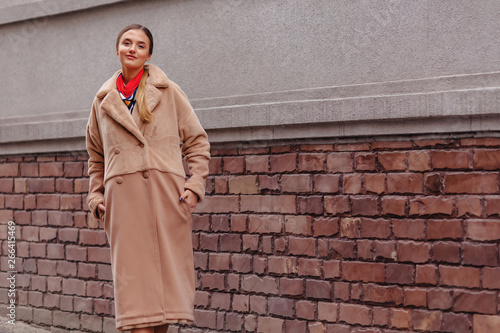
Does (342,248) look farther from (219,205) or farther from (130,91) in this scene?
(130,91)

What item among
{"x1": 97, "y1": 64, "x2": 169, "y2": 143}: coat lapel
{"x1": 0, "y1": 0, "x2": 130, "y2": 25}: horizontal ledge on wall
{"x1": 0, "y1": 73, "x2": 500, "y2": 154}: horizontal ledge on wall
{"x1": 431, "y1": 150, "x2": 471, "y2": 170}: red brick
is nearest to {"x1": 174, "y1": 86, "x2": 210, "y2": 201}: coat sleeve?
{"x1": 97, "y1": 64, "x2": 169, "y2": 143}: coat lapel

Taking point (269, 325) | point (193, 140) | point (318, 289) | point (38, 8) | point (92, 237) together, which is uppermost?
point (38, 8)

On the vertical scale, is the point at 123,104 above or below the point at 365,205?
above

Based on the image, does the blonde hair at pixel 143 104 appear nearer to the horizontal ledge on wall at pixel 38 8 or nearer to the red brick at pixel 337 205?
the red brick at pixel 337 205

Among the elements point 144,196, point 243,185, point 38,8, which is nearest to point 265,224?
point 243,185

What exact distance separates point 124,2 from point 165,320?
3582 millimetres

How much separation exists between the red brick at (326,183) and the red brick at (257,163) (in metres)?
0.46

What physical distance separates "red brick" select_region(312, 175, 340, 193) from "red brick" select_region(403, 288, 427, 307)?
904 millimetres

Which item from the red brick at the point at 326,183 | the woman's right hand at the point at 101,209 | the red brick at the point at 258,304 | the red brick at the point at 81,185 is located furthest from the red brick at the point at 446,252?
the red brick at the point at 81,185

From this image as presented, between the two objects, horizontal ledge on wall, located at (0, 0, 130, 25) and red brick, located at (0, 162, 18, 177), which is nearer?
horizontal ledge on wall, located at (0, 0, 130, 25)

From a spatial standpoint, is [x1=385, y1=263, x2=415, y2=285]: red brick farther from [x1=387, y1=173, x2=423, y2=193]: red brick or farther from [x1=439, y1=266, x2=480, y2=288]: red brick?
[x1=387, y1=173, x2=423, y2=193]: red brick

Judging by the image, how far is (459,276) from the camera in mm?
5391

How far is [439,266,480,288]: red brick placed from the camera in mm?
5336

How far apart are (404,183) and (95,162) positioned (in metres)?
2.10
